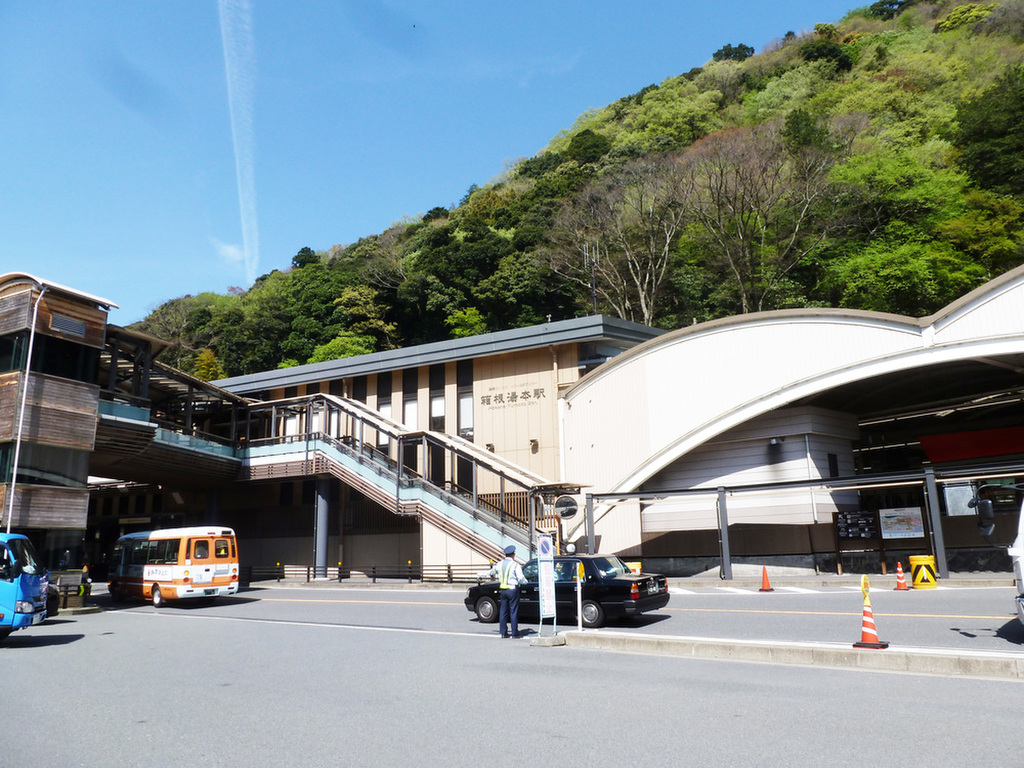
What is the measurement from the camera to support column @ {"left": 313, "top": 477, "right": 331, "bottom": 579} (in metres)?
32.0

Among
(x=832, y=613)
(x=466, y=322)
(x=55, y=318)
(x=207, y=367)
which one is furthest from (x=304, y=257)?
(x=832, y=613)

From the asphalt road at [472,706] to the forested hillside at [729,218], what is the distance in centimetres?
2941

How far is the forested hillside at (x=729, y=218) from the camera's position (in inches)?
1543

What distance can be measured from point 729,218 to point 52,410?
33.4 meters

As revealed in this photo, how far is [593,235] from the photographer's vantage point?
45.9m

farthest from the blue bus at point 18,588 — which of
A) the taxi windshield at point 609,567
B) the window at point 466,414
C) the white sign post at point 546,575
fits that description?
the window at point 466,414

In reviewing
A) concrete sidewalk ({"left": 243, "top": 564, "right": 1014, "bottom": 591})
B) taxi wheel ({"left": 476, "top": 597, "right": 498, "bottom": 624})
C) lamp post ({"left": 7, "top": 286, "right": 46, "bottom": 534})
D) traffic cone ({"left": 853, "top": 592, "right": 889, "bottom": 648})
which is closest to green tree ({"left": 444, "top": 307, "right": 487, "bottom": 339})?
concrete sidewalk ({"left": 243, "top": 564, "right": 1014, "bottom": 591})

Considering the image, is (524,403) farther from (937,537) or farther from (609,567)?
(609,567)

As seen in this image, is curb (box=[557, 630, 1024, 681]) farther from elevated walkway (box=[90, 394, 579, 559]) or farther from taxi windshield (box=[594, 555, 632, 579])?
elevated walkway (box=[90, 394, 579, 559])

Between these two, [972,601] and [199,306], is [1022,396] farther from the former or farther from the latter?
[199,306]

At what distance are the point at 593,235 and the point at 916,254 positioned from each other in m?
17.6

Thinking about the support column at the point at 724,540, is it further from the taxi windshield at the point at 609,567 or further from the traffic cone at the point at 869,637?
the traffic cone at the point at 869,637

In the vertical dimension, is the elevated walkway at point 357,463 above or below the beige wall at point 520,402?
below

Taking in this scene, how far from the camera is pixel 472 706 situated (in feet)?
27.0
